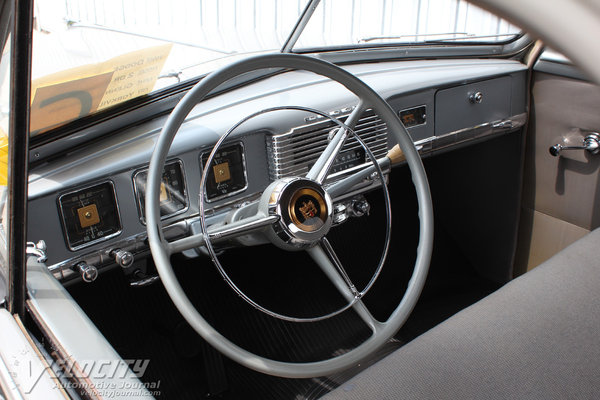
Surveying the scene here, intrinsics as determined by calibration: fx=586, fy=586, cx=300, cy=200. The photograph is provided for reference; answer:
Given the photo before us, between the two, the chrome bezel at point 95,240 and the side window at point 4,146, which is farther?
the chrome bezel at point 95,240

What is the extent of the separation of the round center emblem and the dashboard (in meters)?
0.29

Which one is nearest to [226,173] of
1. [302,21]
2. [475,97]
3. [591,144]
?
[302,21]

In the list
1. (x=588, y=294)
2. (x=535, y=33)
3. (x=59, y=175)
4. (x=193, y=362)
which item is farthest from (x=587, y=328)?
(x=193, y=362)

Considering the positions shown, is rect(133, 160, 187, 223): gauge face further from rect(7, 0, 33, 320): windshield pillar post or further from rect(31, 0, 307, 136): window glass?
rect(7, 0, 33, 320): windshield pillar post

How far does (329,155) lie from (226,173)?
305 mm

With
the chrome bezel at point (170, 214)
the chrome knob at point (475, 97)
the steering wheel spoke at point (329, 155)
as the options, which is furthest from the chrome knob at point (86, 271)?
the chrome knob at point (475, 97)

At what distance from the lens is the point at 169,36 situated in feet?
5.54

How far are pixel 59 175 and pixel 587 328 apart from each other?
115 cm

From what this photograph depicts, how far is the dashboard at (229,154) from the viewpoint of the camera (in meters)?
1.36

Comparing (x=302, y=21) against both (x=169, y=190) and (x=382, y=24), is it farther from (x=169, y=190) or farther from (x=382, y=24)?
(x=169, y=190)

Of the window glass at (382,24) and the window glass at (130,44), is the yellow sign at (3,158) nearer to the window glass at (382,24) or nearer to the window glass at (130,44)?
the window glass at (130,44)

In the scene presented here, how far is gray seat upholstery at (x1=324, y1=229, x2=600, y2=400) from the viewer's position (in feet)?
3.17

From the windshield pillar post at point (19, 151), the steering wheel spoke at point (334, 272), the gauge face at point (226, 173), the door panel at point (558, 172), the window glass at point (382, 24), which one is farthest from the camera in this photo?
the door panel at point (558, 172)

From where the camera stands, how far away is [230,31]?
192cm
